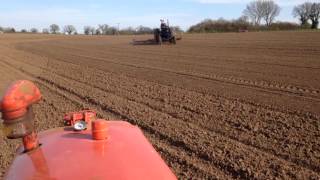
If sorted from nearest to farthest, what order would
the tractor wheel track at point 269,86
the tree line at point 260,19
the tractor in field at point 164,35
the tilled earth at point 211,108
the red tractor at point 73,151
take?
the red tractor at point 73,151
the tilled earth at point 211,108
the tractor wheel track at point 269,86
the tractor in field at point 164,35
the tree line at point 260,19

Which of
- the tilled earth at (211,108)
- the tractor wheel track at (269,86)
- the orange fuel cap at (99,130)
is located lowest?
the tilled earth at (211,108)

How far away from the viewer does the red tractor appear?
2.15m

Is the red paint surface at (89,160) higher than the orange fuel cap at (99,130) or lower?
lower

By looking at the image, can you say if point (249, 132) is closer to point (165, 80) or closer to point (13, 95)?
point (13, 95)

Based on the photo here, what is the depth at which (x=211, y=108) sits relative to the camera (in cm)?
950

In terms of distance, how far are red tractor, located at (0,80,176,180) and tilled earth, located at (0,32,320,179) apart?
129 inches

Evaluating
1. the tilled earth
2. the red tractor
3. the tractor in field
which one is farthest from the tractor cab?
the red tractor

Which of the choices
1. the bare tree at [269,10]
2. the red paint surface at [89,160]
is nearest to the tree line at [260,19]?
the bare tree at [269,10]

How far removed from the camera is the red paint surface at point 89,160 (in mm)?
2148

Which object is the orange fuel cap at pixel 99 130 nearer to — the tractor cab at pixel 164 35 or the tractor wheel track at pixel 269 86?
the tractor wheel track at pixel 269 86

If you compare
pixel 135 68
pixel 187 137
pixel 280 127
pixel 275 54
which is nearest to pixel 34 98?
pixel 187 137

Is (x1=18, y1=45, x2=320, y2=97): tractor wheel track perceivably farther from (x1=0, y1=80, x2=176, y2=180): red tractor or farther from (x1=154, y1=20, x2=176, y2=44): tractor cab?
(x1=154, y1=20, x2=176, y2=44): tractor cab

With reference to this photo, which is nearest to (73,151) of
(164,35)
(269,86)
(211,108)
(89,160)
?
(89,160)

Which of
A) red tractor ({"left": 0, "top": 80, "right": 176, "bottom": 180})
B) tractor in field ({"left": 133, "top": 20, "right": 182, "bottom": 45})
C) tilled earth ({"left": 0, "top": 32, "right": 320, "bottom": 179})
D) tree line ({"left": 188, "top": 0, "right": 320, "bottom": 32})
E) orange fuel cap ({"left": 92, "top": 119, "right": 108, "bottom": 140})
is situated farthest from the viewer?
tree line ({"left": 188, "top": 0, "right": 320, "bottom": 32})
